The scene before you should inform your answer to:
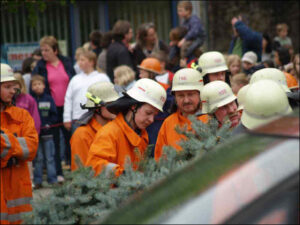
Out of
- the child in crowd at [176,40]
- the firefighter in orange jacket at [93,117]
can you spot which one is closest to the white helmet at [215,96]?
the firefighter in orange jacket at [93,117]

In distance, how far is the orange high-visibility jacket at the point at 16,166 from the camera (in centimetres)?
591

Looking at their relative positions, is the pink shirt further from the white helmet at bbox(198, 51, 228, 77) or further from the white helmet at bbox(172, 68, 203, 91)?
the white helmet at bbox(172, 68, 203, 91)

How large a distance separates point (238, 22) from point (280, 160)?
29.5ft

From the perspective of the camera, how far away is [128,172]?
3.41 m

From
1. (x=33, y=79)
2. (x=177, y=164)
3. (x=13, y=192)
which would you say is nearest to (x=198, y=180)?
(x=177, y=164)

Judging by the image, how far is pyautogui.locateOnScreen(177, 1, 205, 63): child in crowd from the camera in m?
10.7

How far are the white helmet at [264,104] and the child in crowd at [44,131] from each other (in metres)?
6.89

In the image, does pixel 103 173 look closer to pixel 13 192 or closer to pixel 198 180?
pixel 198 180

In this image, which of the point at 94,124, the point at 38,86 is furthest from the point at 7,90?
the point at 38,86

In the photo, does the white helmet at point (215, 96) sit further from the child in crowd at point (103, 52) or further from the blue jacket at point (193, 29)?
the child in crowd at point (103, 52)

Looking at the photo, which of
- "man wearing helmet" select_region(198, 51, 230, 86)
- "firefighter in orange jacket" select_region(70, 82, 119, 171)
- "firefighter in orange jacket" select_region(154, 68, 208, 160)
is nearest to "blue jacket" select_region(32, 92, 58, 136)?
"man wearing helmet" select_region(198, 51, 230, 86)

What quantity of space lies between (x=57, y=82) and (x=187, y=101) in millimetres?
4948

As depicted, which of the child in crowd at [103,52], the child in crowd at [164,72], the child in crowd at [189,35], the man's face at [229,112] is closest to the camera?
the man's face at [229,112]

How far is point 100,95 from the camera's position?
637cm
